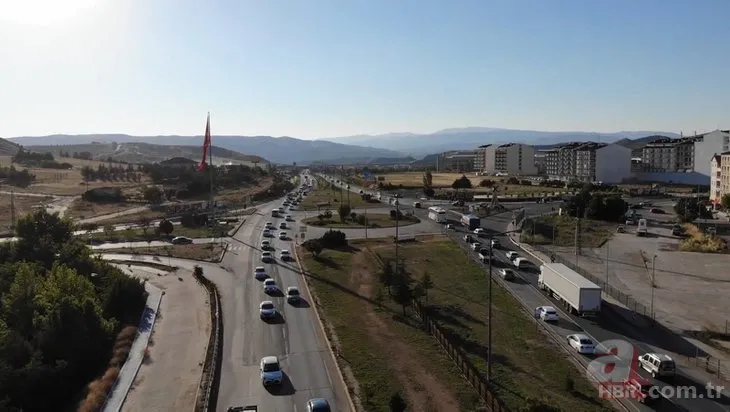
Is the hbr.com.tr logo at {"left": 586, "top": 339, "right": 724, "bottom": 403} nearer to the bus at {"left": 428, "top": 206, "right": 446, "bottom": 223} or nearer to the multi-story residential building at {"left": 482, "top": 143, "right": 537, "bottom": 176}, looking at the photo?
the bus at {"left": 428, "top": 206, "right": 446, "bottom": 223}

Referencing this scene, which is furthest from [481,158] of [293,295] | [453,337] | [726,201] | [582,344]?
[582,344]

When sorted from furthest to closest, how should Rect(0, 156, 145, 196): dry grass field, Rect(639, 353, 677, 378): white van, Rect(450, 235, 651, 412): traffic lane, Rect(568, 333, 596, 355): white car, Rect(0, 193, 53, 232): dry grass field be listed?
Rect(0, 156, 145, 196): dry grass field, Rect(0, 193, 53, 232): dry grass field, Rect(568, 333, 596, 355): white car, Rect(450, 235, 651, 412): traffic lane, Rect(639, 353, 677, 378): white van

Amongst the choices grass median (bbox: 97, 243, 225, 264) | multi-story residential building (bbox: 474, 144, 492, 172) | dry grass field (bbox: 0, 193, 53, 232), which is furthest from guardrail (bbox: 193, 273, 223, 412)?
multi-story residential building (bbox: 474, 144, 492, 172)

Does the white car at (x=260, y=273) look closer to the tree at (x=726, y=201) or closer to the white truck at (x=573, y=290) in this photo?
the white truck at (x=573, y=290)

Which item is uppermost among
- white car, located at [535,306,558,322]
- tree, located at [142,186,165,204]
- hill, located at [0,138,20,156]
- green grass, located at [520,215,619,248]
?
hill, located at [0,138,20,156]

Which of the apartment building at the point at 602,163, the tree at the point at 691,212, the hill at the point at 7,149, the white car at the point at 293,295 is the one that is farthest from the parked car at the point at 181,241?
the hill at the point at 7,149
